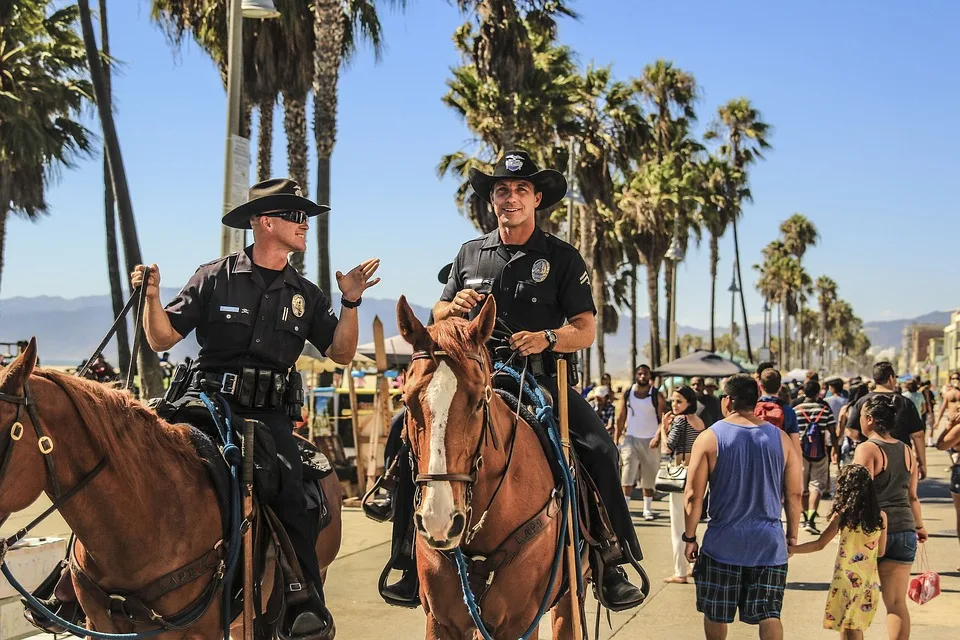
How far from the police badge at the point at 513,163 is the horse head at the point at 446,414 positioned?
1602mm

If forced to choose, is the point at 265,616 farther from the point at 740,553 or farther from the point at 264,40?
the point at 264,40

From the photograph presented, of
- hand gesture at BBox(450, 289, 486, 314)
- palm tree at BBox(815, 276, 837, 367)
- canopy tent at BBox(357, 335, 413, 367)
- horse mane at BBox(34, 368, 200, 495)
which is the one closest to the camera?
horse mane at BBox(34, 368, 200, 495)

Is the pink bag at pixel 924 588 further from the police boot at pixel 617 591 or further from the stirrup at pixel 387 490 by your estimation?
the stirrup at pixel 387 490

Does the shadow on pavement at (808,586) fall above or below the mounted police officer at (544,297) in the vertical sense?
below

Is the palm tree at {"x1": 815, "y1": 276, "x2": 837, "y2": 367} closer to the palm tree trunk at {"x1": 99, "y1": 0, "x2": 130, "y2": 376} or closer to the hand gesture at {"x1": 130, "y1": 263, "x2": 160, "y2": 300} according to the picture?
the palm tree trunk at {"x1": 99, "y1": 0, "x2": 130, "y2": 376}

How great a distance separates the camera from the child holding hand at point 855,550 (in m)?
6.90

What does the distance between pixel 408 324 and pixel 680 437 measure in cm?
878

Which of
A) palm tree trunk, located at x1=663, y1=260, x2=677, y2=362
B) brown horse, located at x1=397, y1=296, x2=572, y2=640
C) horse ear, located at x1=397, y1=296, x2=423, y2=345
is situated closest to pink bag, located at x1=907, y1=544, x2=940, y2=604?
brown horse, located at x1=397, y1=296, x2=572, y2=640

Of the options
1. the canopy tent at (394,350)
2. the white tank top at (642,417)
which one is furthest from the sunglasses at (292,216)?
the canopy tent at (394,350)

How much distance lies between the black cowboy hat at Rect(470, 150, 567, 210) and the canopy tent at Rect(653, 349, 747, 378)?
17447 millimetres

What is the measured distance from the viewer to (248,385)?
5.14m

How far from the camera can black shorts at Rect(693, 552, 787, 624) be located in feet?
20.7

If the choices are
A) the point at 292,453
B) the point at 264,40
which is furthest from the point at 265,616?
the point at 264,40

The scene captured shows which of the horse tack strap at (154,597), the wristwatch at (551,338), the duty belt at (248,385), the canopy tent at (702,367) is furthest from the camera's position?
the canopy tent at (702,367)
